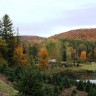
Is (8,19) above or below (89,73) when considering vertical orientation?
above

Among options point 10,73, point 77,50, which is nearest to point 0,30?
point 10,73

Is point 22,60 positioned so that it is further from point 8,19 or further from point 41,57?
point 41,57

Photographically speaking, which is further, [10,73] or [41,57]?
[41,57]

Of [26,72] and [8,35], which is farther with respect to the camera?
[8,35]

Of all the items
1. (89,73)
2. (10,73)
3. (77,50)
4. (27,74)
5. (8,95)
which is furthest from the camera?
(77,50)

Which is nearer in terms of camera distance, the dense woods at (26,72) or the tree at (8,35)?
the dense woods at (26,72)

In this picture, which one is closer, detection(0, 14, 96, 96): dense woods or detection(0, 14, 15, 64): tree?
detection(0, 14, 96, 96): dense woods

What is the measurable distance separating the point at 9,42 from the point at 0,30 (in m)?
3.18

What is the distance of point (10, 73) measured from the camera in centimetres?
3719

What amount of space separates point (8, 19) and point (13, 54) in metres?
6.98

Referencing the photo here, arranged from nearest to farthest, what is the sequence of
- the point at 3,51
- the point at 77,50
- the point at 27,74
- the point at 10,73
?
the point at 27,74 → the point at 10,73 → the point at 3,51 → the point at 77,50

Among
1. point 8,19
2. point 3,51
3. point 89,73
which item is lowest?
point 89,73

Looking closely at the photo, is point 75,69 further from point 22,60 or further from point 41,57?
point 22,60

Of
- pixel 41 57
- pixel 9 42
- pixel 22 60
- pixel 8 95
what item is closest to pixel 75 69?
pixel 41 57
